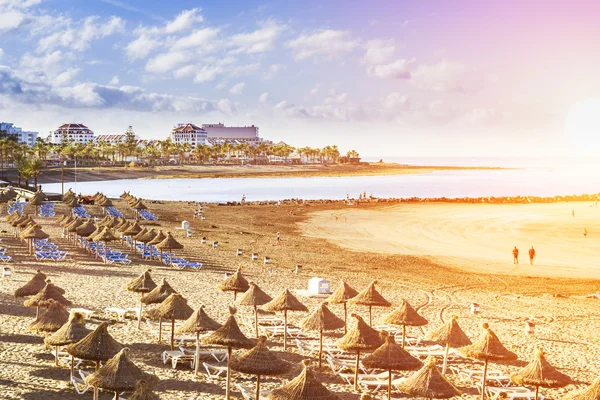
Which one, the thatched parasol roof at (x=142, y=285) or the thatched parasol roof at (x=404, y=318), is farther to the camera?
the thatched parasol roof at (x=142, y=285)

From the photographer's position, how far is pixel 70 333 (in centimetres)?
1466

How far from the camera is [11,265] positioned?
29375 mm

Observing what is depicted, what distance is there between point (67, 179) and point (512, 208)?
78216mm

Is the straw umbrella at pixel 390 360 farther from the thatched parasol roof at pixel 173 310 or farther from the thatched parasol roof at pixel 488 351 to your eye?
the thatched parasol roof at pixel 173 310

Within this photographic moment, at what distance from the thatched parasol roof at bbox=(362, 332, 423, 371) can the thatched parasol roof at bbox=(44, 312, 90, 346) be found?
661cm

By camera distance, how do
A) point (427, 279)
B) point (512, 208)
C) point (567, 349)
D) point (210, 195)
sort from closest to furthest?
point (567, 349), point (427, 279), point (512, 208), point (210, 195)

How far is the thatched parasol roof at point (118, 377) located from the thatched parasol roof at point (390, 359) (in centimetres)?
491

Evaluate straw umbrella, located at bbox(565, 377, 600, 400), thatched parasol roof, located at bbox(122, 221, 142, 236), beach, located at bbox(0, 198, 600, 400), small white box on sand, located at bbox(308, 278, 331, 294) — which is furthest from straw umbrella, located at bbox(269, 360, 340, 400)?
thatched parasol roof, located at bbox(122, 221, 142, 236)

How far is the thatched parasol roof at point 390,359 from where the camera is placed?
14188 mm

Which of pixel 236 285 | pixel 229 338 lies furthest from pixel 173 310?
pixel 236 285

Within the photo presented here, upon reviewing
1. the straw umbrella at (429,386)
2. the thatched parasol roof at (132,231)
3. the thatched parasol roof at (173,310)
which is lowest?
the straw umbrella at (429,386)

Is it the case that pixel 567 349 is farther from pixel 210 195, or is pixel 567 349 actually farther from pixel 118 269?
pixel 210 195

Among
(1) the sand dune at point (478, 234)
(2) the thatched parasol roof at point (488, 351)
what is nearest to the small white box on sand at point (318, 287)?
(2) the thatched parasol roof at point (488, 351)

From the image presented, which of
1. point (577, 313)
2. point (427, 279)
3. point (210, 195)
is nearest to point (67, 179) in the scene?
point (210, 195)
